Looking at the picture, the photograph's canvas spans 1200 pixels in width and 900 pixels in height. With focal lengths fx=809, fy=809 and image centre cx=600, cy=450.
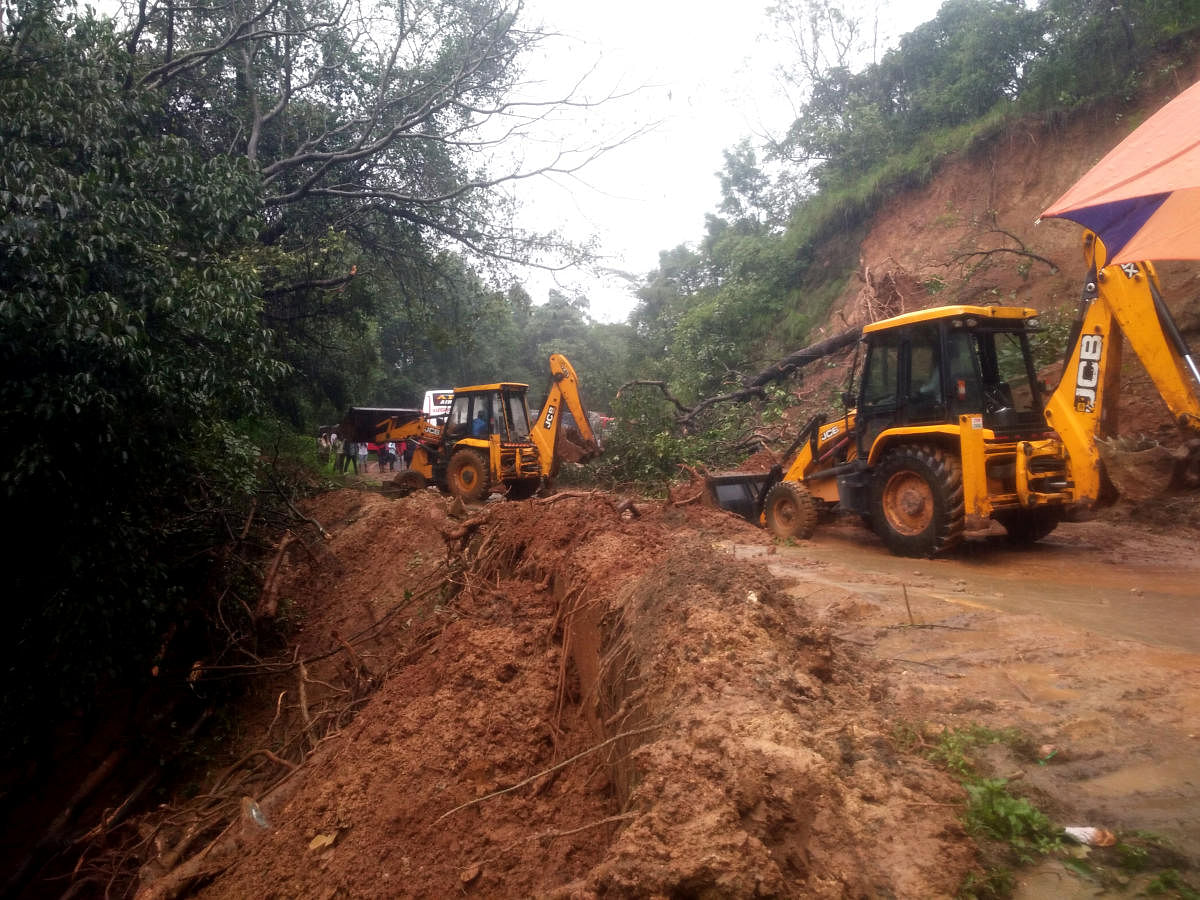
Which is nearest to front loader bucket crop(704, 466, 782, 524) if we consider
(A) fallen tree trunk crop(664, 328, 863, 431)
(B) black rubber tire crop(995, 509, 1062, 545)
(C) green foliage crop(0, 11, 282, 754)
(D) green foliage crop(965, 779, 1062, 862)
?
(B) black rubber tire crop(995, 509, 1062, 545)

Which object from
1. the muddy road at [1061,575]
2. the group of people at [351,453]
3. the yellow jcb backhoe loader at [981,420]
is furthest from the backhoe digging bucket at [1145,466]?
the group of people at [351,453]

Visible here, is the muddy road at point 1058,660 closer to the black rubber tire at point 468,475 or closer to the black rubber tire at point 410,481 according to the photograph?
the black rubber tire at point 468,475

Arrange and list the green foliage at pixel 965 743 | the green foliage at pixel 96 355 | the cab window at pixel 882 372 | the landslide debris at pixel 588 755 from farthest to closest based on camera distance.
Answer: the cab window at pixel 882 372, the green foliage at pixel 96 355, the green foliage at pixel 965 743, the landslide debris at pixel 588 755

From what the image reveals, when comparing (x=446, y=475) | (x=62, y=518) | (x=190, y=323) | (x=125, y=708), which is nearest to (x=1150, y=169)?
(x=190, y=323)

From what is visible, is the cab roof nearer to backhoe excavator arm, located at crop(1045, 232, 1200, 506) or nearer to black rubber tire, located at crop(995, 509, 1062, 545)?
backhoe excavator arm, located at crop(1045, 232, 1200, 506)

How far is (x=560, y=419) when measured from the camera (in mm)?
14453

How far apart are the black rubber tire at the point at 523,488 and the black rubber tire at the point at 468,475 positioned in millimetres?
548

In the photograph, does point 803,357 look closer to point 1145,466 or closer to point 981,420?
point 981,420

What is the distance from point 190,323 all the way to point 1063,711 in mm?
6485

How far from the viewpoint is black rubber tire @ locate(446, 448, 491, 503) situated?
1469 cm

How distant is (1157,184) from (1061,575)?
5.00 m

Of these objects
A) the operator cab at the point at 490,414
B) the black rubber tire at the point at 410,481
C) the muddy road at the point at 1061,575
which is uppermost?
the operator cab at the point at 490,414

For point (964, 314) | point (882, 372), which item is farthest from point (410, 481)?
point (964, 314)

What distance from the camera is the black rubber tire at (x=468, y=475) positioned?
14688 mm
